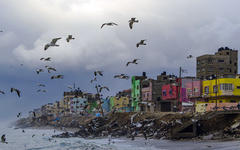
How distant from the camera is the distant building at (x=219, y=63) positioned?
136375mm

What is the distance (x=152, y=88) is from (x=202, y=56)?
44.4 m

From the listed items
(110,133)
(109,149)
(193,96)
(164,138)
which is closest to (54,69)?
(109,149)

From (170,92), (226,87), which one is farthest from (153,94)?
(226,87)

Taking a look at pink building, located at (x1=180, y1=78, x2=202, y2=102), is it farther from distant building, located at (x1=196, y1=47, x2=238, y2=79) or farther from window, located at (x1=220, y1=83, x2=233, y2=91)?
distant building, located at (x1=196, y1=47, x2=238, y2=79)

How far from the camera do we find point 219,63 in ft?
452

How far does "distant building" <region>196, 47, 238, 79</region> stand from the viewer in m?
136

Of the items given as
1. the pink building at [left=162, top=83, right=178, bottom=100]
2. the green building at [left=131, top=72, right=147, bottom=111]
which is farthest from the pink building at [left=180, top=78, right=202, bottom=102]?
the green building at [left=131, top=72, right=147, bottom=111]

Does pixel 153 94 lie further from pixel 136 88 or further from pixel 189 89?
pixel 189 89

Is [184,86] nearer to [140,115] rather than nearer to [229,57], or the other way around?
[140,115]

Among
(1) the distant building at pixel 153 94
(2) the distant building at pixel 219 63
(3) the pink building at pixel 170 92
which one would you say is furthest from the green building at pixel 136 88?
(2) the distant building at pixel 219 63

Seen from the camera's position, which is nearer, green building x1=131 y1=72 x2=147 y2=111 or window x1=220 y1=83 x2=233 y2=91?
window x1=220 y1=83 x2=233 y2=91

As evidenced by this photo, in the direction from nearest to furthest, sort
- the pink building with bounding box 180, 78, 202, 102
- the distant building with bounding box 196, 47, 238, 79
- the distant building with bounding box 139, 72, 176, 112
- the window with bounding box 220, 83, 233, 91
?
the window with bounding box 220, 83, 233, 91 → the pink building with bounding box 180, 78, 202, 102 → the distant building with bounding box 139, 72, 176, 112 → the distant building with bounding box 196, 47, 238, 79

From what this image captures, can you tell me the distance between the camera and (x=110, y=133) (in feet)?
220

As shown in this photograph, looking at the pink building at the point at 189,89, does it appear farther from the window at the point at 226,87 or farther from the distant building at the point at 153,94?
the distant building at the point at 153,94
